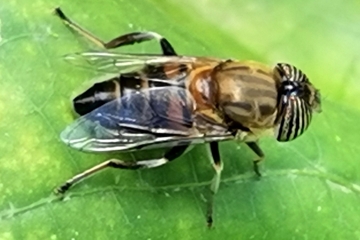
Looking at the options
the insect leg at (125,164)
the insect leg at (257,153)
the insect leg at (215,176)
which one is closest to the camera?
the insect leg at (125,164)

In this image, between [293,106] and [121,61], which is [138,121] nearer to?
[121,61]

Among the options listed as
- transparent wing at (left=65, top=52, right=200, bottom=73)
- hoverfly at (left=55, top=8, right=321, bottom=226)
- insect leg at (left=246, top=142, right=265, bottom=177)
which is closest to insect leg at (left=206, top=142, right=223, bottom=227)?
hoverfly at (left=55, top=8, right=321, bottom=226)

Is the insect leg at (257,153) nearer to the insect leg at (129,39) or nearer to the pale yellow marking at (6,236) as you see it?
the insect leg at (129,39)

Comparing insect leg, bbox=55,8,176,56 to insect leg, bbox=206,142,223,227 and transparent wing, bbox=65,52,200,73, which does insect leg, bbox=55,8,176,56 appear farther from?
insect leg, bbox=206,142,223,227

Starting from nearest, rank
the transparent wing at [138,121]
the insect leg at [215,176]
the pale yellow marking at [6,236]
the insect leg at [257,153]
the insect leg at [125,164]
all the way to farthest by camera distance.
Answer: the pale yellow marking at [6,236], the insect leg at [125,164], the transparent wing at [138,121], the insect leg at [215,176], the insect leg at [257,153]

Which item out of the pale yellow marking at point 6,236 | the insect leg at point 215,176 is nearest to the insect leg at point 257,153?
the insect leg at point 215,176

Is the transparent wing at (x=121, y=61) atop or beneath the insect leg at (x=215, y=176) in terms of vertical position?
atop

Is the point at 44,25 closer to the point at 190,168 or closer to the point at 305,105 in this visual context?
the point at 190,168

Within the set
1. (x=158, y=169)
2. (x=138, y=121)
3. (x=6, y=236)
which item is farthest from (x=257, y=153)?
(x=6, y=236)

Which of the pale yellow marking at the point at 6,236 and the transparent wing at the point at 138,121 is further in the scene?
the transparent wing at the point at 138,121
